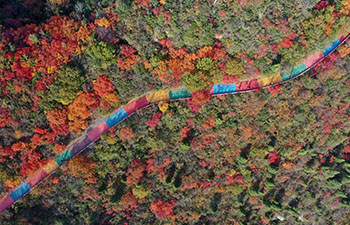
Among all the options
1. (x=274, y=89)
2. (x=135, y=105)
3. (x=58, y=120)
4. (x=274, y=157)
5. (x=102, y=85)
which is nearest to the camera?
(x=58, y=120)

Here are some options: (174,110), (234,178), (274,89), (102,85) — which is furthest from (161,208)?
(274,89)

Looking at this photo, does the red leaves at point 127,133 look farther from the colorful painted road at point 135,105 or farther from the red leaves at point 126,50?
the red leaves at point 126,50

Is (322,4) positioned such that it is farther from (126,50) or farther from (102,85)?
(102,85)

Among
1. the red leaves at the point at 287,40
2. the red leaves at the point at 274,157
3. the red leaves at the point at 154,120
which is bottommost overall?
the red leaves at the point at 274,157

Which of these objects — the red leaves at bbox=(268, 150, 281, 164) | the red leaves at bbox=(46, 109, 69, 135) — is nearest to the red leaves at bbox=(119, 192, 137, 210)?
the red leaves at bbox=(46, 109, 69, 135)

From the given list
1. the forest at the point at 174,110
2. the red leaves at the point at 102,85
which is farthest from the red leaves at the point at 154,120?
the red leaves at the point at 102,85

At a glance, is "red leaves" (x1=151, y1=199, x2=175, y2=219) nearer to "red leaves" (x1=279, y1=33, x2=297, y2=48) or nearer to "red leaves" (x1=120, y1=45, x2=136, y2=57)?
"red leaves" (x1=120, y1=45, x2=136, y2=57)
